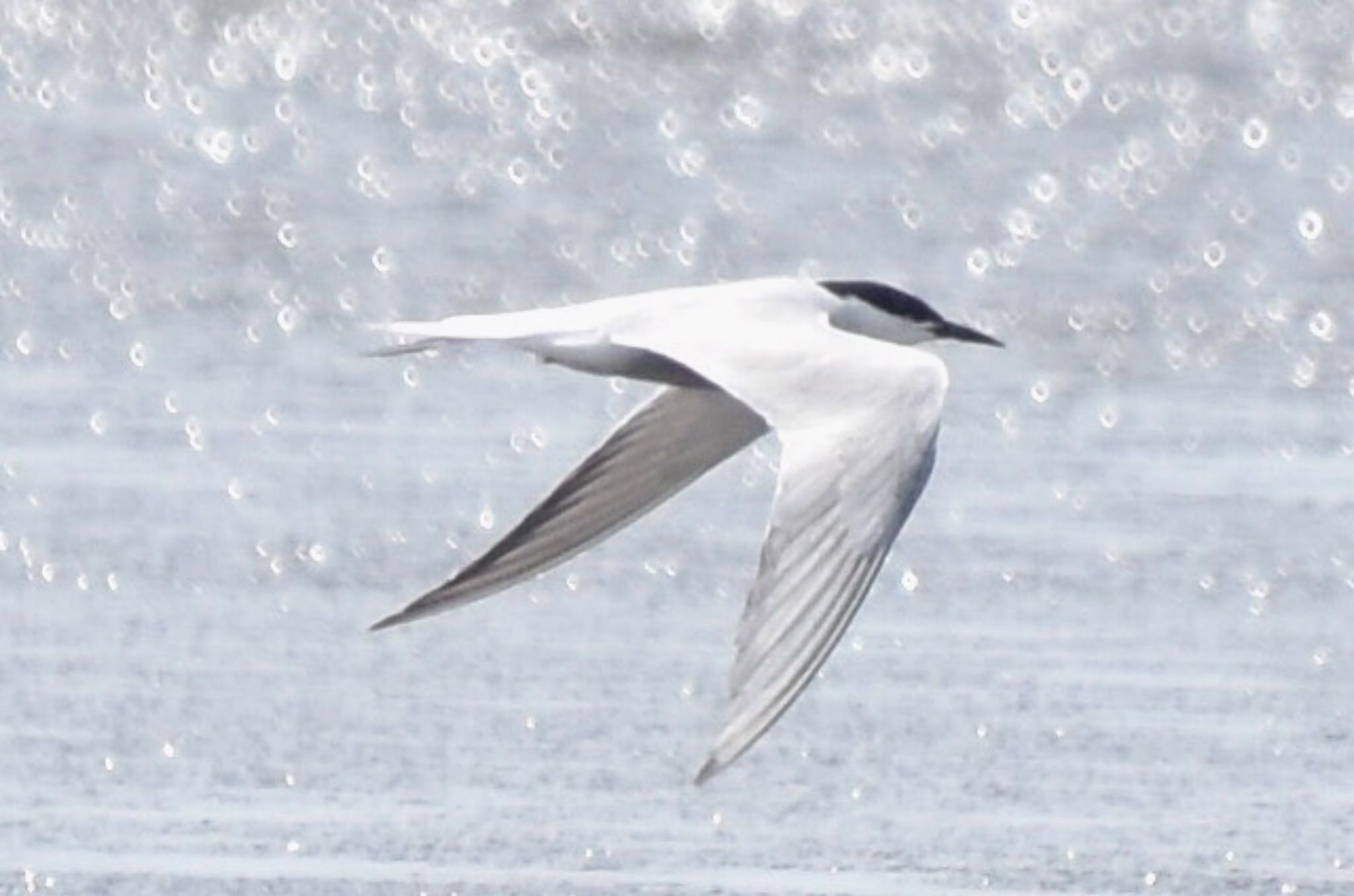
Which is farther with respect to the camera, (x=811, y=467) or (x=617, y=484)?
(x=617, y=484)

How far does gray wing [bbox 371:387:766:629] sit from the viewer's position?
211 inches

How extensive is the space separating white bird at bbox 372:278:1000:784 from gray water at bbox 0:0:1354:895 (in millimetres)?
717

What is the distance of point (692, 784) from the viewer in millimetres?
6430

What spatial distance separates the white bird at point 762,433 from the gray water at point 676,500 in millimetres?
717

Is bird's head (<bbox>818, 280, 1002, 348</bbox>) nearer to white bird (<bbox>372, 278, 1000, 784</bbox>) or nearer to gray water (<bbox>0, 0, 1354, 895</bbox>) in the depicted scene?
white bird (<bbox>372, 278, 1000, 784</bbox>)

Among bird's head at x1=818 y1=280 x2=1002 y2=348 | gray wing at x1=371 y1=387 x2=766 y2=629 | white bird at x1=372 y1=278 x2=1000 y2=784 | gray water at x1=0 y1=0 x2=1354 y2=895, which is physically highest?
white bird at x1=372 y1=278 x2=1000 y2=784

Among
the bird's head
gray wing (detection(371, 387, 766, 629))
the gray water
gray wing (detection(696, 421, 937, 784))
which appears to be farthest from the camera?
the gray water

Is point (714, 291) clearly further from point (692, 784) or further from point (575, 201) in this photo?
point (575, 201)

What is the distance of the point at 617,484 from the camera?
5.51 m

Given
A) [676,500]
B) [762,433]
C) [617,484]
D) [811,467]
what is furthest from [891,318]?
[676,500]

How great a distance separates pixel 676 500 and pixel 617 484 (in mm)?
2670

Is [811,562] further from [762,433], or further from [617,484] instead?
[762,433]

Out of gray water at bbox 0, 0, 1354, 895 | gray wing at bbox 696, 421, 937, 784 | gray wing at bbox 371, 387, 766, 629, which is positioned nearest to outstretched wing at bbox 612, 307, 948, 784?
gray wing at bbox 696, 421, 937, 784

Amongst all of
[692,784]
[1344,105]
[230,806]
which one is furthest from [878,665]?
[1344,105]
